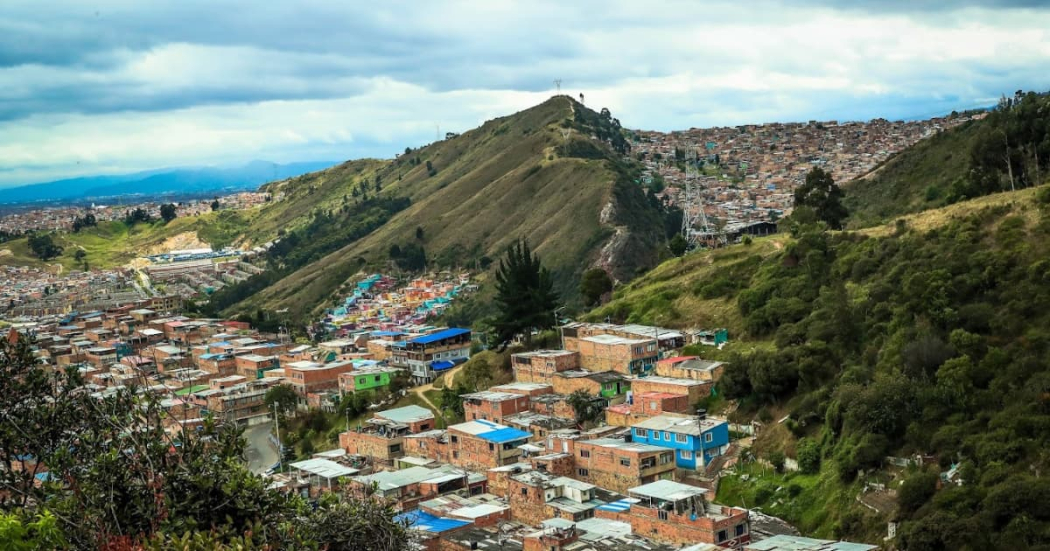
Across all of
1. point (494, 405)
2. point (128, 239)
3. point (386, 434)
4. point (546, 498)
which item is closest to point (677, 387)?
point (494, 405)

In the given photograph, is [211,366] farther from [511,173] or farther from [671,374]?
[511,173]

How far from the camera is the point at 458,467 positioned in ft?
111

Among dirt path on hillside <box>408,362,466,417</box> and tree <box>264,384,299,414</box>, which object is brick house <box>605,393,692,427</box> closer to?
dirt path on hillside <box>408,362,466,417</box>

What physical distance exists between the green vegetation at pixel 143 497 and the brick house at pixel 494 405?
22.9 meters

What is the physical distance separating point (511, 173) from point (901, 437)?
79026mm

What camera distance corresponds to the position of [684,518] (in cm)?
2405

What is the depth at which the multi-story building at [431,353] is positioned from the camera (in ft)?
162

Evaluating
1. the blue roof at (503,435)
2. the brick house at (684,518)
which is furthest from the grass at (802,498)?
the blue roof at (503,435)

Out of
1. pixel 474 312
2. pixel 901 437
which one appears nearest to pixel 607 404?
pixel 901 437

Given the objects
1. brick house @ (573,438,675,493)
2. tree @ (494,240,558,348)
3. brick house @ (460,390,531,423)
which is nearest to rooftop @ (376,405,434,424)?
brick house @ (460,390,531,423)

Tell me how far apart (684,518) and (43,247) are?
Result: 120 meters

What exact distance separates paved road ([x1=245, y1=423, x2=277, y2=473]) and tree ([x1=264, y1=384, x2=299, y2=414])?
1.03 meters

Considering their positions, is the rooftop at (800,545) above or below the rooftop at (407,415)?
below

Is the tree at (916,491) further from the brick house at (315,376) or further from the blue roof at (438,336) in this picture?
the brick house at (315,376)
